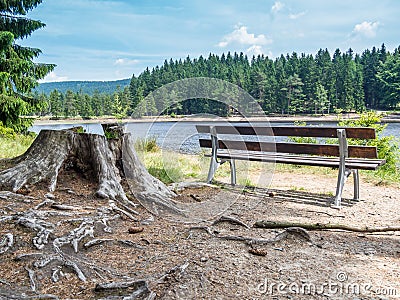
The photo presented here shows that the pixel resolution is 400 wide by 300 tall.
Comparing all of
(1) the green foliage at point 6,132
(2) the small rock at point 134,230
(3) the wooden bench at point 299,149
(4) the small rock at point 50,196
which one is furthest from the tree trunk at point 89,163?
(1) the green foliage at point 6,132

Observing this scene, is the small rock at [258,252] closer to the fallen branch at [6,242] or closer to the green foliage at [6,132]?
the fallen branch at [6,242]

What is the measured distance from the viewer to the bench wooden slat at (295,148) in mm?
5062

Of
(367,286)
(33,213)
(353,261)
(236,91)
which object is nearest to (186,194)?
(236,91)

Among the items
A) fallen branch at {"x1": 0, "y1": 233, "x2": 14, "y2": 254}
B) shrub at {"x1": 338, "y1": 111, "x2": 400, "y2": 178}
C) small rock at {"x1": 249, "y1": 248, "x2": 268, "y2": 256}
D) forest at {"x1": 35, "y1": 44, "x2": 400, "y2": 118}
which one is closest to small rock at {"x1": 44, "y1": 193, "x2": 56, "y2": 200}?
fallen branch at {"x1": 0, "y1": 233, "x2": 14, "y2": 254}

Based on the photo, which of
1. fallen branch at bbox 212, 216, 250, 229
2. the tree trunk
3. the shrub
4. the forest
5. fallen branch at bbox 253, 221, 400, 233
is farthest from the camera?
the forest

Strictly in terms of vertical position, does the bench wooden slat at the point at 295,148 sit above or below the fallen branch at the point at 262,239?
above

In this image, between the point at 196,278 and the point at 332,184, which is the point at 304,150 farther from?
the point at 196,278

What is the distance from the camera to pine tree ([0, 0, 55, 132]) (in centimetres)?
1081

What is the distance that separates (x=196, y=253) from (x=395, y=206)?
3279 mm

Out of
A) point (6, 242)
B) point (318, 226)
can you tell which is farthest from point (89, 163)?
point (318, 226)

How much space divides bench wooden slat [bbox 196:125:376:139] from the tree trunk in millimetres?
1768

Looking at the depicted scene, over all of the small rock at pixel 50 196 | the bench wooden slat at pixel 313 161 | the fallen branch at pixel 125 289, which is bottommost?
the fallen branch at pixel 125 289

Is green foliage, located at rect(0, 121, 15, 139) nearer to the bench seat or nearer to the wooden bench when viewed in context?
the wooden bench

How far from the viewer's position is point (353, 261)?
9.93 ft
